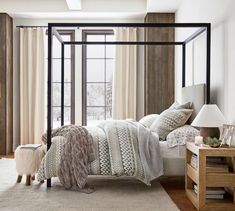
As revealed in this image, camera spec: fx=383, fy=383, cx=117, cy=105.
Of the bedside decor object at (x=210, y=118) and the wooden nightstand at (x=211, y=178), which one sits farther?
the bedside decor object at (x=210, y=118)

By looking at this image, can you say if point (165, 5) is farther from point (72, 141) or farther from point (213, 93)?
point (72, 141)

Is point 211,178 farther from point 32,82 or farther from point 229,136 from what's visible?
point 32,82

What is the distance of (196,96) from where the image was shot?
14.9 ft

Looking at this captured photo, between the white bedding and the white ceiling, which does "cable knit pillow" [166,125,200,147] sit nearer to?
the white bedding

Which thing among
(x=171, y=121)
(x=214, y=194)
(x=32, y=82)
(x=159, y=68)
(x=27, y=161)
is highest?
(x=159, y=68)

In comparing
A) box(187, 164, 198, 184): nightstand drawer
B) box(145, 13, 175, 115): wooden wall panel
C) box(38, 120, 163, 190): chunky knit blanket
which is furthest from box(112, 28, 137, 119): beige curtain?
box(187, 164, 198, 184): nightstand drawer

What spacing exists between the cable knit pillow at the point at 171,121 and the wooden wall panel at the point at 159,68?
232cm

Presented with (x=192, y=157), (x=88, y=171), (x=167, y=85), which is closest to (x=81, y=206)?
(x=88, y=171)

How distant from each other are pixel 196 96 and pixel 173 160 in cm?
85

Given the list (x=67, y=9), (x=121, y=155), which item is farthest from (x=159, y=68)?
(x=121, y=155)

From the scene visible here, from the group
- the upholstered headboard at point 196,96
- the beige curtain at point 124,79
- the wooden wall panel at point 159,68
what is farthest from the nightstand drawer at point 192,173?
the beige curtain at point 124,79

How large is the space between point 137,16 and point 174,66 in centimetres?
124

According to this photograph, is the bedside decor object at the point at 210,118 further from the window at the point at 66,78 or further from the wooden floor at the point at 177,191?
the window at the point at 66,78

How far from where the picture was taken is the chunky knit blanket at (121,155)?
3.95 metres
